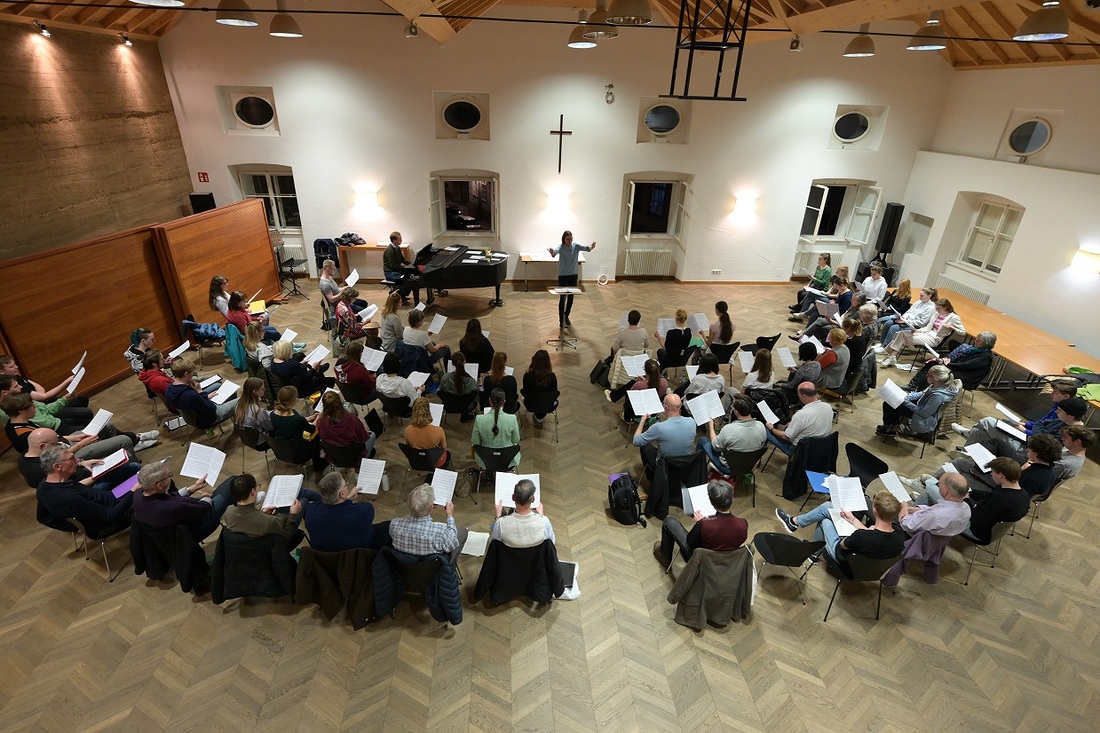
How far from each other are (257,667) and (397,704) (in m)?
1.05

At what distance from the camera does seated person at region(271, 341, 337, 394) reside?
602cm

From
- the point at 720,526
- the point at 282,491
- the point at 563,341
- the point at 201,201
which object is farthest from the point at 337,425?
the point at 201,201

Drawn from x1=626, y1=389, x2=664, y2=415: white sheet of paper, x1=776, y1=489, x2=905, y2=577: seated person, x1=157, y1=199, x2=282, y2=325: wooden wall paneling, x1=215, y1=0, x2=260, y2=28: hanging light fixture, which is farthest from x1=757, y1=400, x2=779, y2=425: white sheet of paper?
x1=157, y1=199, x2=282, y2=325: wooden wall paneling

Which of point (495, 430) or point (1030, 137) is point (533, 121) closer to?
point (495, 430)

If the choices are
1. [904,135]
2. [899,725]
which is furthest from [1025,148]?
[899,725]

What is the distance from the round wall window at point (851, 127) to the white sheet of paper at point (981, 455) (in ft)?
30.3

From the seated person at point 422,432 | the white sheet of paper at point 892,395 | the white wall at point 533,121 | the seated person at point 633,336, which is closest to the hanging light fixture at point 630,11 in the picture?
the seated person at point 633,336

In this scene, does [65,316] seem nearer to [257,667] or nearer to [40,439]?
[40,439]

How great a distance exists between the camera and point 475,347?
6.50 metres

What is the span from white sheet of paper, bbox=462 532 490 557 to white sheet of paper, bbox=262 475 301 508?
4.49 feet

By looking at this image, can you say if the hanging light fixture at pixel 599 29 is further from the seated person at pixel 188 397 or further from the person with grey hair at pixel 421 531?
the seated person at pixel 188 397

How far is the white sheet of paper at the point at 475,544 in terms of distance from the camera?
4340mm

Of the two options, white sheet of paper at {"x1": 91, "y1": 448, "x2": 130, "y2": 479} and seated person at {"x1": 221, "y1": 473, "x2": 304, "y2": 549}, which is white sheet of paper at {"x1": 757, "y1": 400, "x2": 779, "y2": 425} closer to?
seated person at {"x1": 221, "y1": 473, "x2": 304, "y2": 549}

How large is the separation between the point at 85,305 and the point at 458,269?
5.37m
